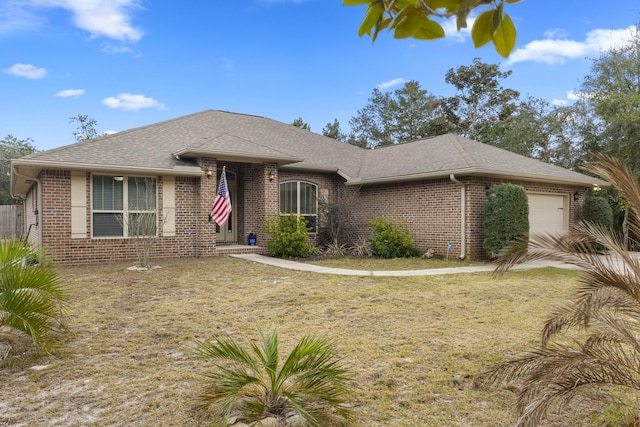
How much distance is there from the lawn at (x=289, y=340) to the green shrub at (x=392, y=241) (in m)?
3.96

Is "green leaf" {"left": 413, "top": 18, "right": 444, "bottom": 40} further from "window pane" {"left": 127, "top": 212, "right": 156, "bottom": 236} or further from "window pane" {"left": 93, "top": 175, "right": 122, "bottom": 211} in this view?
"window pane" {"left": 93, "top": 175, "right": 122, "bottom": 211}

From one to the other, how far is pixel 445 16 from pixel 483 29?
0.44ft

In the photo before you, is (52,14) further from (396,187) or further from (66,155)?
(396,187)

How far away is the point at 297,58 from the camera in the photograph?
1864 cm

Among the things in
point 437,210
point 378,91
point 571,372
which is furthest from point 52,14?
point 378,91

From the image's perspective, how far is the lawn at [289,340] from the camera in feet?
9.69

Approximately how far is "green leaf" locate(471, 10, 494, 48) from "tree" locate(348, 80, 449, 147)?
107 ft

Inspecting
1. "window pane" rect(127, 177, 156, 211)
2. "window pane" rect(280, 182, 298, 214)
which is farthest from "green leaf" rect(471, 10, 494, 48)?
"window pane" rect(280, 182, 298, 214)

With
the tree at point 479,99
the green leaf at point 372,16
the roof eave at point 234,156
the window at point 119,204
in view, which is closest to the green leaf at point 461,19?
the green leaf at point 372,16

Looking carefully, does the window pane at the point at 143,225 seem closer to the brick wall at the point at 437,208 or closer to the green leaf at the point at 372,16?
the brick wall at the point at 437,208

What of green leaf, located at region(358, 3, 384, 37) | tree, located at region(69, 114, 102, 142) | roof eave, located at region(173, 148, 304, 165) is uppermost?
tree, located at region(69, 114, 102, 142)

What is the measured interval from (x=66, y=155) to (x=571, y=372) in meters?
11.8

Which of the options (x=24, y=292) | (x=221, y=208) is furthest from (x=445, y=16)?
(x=221, y=208)

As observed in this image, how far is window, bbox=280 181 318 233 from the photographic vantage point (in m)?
14.6
